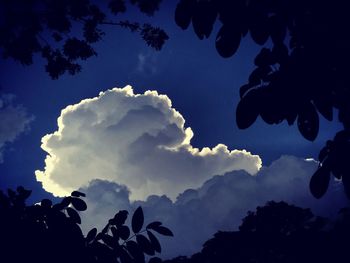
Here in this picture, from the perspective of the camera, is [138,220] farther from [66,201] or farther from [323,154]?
[323,154]

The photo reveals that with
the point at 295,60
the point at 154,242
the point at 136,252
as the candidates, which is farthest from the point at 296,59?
the point at 136,252

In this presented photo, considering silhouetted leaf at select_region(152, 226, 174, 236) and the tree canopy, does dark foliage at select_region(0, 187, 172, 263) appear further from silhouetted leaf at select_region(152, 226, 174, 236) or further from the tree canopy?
the tree canopy

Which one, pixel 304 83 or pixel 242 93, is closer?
pixel 304 83

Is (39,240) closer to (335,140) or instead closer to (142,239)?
(142,239)

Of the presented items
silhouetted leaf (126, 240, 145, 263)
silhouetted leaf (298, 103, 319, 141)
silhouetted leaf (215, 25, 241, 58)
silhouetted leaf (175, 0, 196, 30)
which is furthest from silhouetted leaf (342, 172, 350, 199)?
silhouetted leaf (126, 240, 145, 263)

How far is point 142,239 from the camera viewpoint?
2.70 m

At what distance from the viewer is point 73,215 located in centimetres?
296

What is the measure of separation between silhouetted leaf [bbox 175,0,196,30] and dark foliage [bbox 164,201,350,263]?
39.6m

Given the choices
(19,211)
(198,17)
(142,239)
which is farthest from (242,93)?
(19,211)

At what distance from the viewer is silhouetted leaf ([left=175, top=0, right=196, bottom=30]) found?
69.1 inches

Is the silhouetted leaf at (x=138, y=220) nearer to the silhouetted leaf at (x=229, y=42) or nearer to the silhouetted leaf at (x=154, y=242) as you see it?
the silhouetted leaf at (x=154, y=242)

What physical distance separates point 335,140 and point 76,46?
258 inches

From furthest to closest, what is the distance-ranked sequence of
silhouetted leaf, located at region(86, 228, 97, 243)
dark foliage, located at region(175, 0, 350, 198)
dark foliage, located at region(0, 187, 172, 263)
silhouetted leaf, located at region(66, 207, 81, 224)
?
silhouetted leaf, located at region(86, 228, 97, 243)
silhouetted leaf, located at region(66, 207, 81, 224)
dark foliage, located at region(0, 187, 172, 263)
dark foliage, located at region(175, 0, 350, 198)

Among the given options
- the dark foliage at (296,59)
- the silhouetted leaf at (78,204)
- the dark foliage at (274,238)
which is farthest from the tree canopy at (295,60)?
the dark foliage at (274,238)
